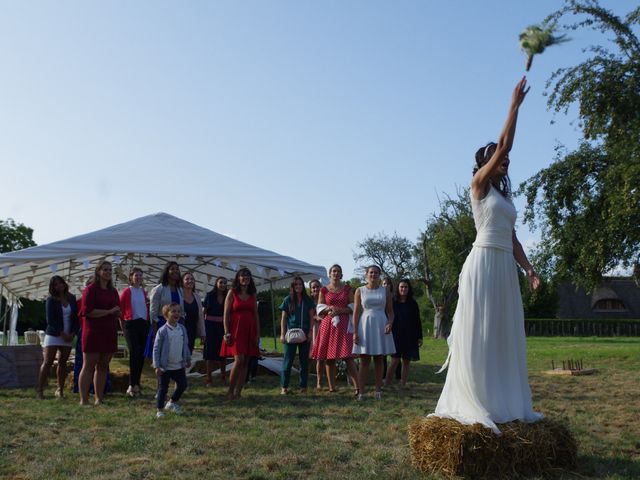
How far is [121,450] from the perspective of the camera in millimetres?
5734

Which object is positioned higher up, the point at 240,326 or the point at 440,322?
the point at 440,322

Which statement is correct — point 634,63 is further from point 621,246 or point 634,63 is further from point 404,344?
point 404,344

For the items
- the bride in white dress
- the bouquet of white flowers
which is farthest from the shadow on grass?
the bouquet of white flowers

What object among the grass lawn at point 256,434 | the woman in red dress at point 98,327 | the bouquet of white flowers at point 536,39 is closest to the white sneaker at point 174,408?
the grass lawn at point 256,434

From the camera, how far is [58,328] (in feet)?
30.7

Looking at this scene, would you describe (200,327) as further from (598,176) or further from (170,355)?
(598,176)

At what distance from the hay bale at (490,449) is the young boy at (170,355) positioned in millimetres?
3766

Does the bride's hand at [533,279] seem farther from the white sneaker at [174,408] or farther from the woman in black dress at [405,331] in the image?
the woman in black dress at [405,331]

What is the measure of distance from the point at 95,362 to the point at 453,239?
156 ft

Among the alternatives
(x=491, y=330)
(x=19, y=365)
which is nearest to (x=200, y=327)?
(x=19, y=365)

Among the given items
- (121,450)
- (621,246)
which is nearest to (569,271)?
(621,246)

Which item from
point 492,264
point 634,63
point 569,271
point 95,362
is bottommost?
point 95,362

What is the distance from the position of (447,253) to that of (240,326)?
4682 cm

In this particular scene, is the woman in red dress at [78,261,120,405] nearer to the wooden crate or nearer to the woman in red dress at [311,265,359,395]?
the wooden crate
